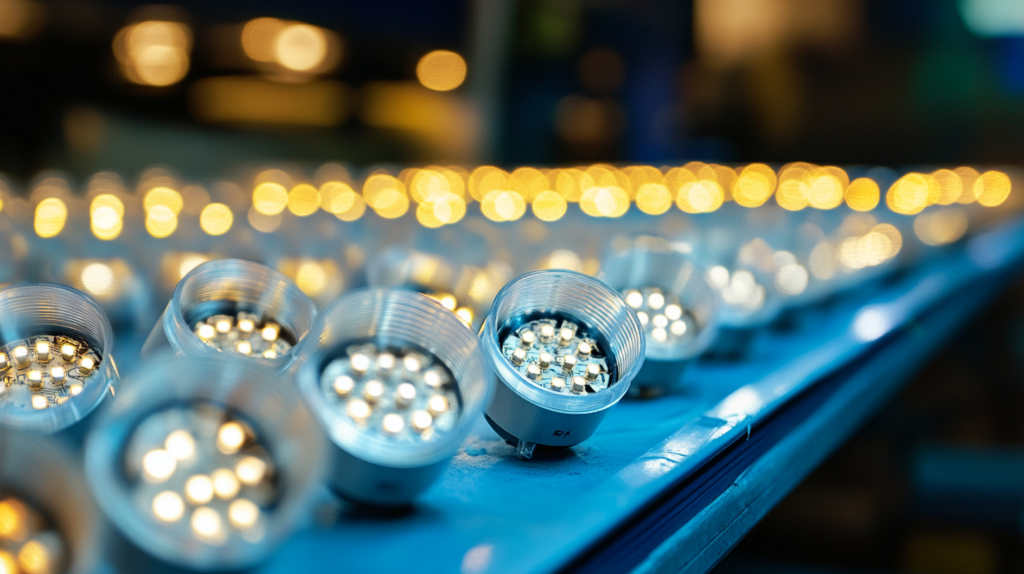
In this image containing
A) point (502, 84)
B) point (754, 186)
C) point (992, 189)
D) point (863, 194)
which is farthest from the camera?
point (502, 84)

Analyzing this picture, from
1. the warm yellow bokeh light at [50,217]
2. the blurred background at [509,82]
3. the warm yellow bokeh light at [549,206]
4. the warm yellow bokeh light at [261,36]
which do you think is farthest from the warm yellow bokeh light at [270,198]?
the warm yellow bokeh light at [261,36]

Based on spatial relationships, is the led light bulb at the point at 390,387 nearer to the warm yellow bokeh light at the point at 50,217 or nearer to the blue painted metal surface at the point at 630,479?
the blue painted metal surface at the point at 630,479

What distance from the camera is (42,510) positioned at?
2.26ft

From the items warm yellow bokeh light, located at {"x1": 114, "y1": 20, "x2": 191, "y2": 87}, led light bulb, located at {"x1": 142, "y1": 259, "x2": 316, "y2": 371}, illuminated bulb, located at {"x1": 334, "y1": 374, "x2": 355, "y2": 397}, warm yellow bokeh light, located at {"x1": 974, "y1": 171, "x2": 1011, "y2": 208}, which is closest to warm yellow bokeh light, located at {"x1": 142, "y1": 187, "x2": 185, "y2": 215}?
led light bulb, located at {"x1": 142, "y1": 259, "x2": 316, "y2": 371}

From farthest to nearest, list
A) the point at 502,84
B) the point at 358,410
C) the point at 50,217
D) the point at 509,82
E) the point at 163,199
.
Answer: the point at 509,82
the point at 502,84
the point at 163,199
the point at 50,217
the point at 358,410

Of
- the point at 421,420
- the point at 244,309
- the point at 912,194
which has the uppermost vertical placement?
the point at 912,194

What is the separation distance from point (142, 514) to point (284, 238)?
1852 mm

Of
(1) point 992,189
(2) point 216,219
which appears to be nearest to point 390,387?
(2) point 216,219

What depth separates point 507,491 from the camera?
107 centimetres

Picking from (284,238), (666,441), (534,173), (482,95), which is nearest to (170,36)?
(482,95)

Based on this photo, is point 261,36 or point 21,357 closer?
point 21,357

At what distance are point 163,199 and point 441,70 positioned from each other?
6223mm

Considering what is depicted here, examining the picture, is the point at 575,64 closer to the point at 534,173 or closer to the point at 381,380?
the point at 534,173

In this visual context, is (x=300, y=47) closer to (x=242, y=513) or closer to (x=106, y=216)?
(x=106, y=216)
